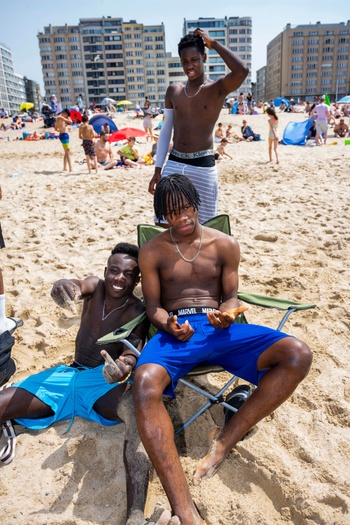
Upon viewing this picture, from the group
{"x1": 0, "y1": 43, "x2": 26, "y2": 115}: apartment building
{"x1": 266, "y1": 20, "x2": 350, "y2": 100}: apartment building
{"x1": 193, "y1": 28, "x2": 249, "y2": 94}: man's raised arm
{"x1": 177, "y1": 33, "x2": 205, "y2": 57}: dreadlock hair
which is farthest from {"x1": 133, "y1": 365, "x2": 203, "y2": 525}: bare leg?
{"x1": 0, "y1": 43, "x2": 26, "y2": 115}: apartment building

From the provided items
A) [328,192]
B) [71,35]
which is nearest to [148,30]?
[71,35]

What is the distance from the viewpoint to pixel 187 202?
2320 millimetres

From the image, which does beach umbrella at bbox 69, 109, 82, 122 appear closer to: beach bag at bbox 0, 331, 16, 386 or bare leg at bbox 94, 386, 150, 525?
beach bag at bbox 0, 331, 16, 386

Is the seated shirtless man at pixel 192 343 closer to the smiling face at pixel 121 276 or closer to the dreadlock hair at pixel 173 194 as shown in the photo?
the dreadlock hair at pixel 173 194

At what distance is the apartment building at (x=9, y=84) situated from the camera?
10888 cm

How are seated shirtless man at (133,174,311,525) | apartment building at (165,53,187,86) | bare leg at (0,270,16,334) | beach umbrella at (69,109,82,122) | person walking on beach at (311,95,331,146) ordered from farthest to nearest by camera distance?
apartment building at (165,53,187,86) → beach umbrella at (69,109,82,122) → person walking on beach at (311,95,331,146) → bare leg at (0,270,16,334) → seated shirtless man at (133,174,311,525)

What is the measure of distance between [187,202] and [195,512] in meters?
1.56

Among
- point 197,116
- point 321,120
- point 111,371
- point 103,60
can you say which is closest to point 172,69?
point 103,60

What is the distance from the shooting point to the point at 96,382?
223 centimetres

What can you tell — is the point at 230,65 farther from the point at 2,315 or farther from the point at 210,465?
the point at 210,465

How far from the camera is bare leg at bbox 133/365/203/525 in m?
1.52

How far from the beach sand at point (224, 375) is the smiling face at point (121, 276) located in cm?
77

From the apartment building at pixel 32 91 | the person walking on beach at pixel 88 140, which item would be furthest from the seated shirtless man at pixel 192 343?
the apartment building at pixel 32 91

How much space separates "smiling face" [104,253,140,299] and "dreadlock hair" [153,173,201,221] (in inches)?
15.2
